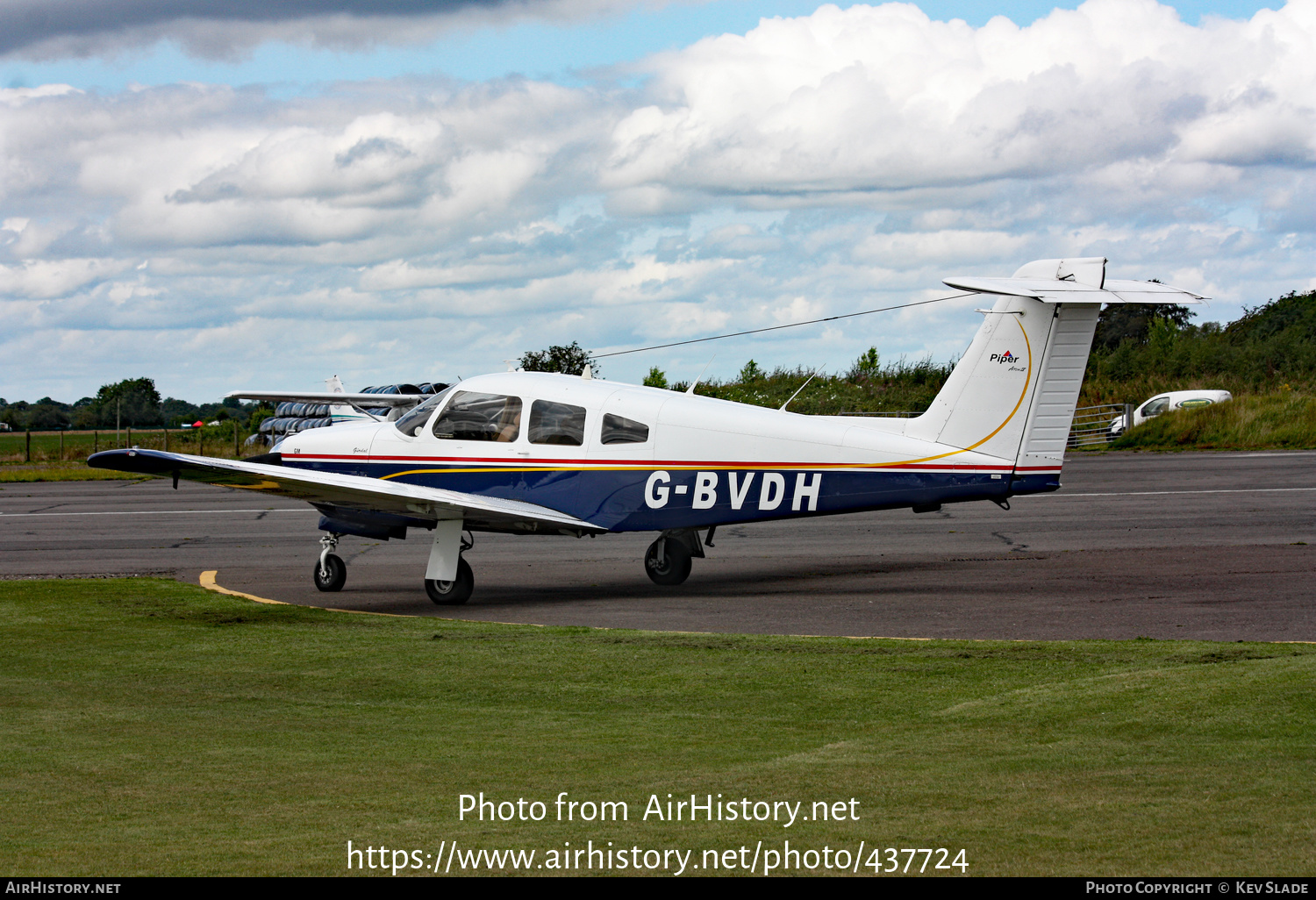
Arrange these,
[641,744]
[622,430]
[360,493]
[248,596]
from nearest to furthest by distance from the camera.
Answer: [641,744] → [360,493] → [622,430] → [248,596]

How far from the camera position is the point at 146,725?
24.8 ft

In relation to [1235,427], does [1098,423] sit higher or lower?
higher

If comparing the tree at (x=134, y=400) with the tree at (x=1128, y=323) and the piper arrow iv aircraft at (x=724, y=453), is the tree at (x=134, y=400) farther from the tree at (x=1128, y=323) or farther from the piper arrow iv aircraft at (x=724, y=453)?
the piper arrow iv aircraft at (x=724, y=453)

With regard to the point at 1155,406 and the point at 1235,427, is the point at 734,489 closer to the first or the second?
the point at 1235,427

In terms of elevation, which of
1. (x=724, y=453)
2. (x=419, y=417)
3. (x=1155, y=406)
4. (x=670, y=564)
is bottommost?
(x=670, y=564)

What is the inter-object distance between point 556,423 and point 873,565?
5.06 meters

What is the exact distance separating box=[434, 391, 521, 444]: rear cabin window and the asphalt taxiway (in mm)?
2048

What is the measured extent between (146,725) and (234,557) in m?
11.9

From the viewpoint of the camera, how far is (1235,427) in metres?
38.9

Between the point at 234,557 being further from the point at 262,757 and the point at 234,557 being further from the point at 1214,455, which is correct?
the point at 1214,455

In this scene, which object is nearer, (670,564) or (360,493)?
(360,493)

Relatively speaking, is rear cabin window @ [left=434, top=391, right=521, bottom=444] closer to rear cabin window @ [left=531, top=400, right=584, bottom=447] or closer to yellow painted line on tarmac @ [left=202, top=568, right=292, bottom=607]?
rear cabin window @ [left=531, top=400, right=584, bottom=447]

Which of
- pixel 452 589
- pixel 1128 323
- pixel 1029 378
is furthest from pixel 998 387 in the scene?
pixel 1128 323

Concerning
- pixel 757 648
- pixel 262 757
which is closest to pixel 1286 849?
pixel 262 757
